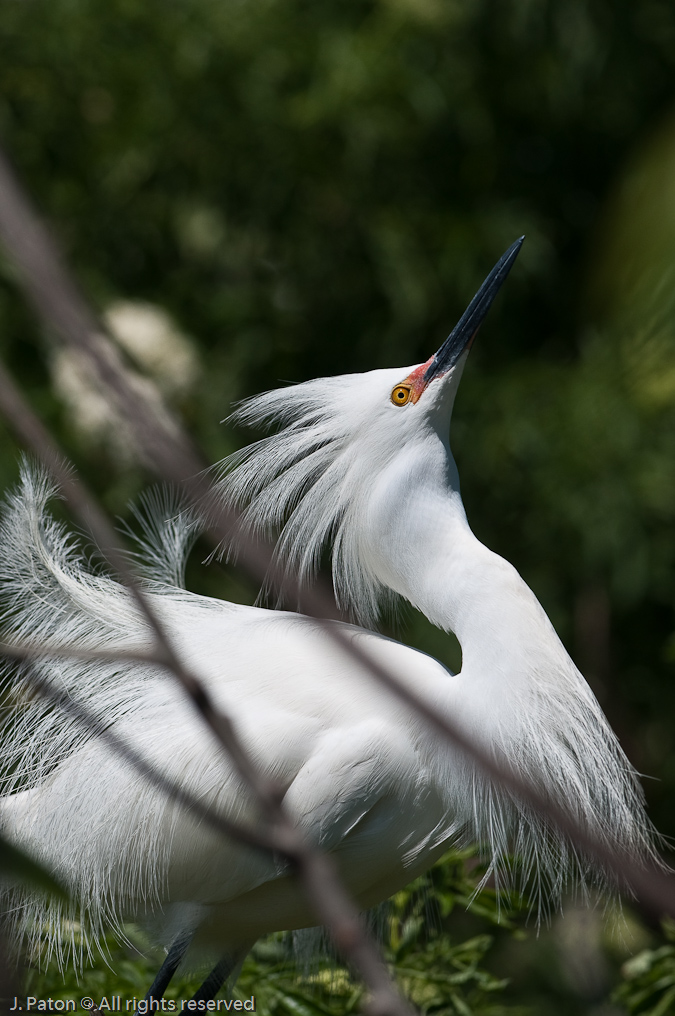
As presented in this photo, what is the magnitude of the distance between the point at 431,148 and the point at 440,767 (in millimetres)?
1972

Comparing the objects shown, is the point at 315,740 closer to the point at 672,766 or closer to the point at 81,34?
the point at 672,766

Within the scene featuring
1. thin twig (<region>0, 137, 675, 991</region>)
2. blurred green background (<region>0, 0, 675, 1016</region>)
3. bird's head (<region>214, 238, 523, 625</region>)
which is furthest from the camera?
blurred green background (<region>0, 0, 675, 1016</region>)

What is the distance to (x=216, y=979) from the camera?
1413 mm

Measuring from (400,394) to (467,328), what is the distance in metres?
0.13

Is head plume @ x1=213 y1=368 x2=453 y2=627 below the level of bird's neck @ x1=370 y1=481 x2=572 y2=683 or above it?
above

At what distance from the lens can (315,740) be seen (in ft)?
4.10

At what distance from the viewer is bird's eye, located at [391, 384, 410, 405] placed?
4.46 ft

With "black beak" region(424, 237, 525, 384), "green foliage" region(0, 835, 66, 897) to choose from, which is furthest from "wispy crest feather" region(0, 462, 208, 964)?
"green foliage" region(0, 835, 66, 897)

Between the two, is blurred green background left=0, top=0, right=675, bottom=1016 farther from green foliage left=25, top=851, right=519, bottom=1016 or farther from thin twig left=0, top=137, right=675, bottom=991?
thin twig left=0, top=137, right=675, bottom=991

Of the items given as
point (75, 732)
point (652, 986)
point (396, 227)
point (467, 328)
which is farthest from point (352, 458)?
point (396, 227)

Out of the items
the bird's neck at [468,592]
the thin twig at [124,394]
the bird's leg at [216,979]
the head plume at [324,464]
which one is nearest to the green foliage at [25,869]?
the thin twig at [124,394]

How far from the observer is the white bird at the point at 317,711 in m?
1.21

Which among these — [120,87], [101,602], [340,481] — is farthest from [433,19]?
[101,602]

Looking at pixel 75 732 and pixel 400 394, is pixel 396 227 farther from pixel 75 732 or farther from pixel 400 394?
pixel 75 732
